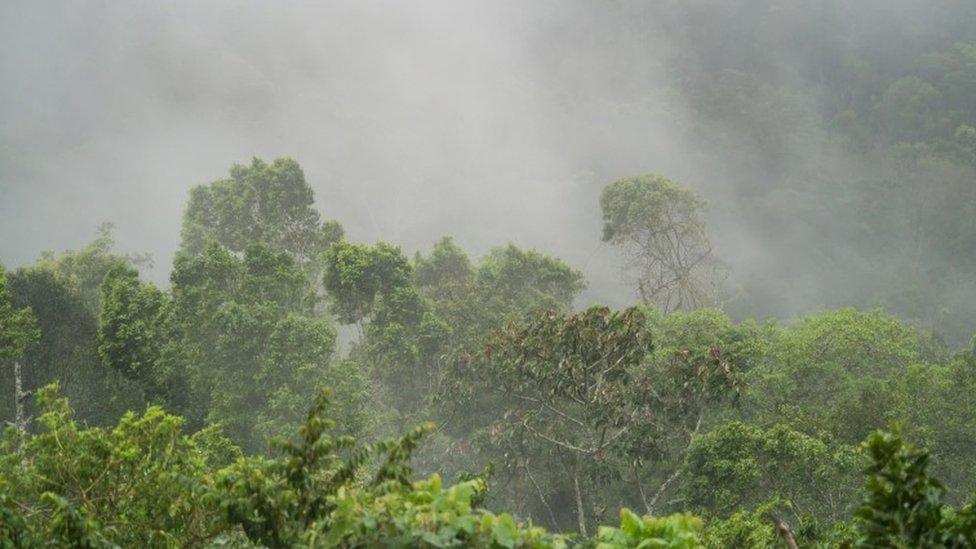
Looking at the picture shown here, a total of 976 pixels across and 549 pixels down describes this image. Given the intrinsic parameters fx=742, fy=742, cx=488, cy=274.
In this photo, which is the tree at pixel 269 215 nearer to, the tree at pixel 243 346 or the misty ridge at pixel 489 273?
the misty ridge at pixel 489 273

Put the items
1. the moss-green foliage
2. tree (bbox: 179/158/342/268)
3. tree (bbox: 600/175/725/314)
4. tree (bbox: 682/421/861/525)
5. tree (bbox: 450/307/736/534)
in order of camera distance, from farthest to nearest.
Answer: tree (bbox: 600/175/725/314)
tree (bbox: 179/158/342/268)
tree (bbox: 450/307/736/534)
tree (bbox: 682/421/861/525)
the moss-green foliage

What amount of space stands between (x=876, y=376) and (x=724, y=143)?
68.3 metres

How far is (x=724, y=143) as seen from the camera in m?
89.6

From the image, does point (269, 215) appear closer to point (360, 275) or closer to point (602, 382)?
point (360, 275)

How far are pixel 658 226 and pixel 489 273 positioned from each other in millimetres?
14201

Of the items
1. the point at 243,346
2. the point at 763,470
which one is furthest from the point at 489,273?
the point at 763,470

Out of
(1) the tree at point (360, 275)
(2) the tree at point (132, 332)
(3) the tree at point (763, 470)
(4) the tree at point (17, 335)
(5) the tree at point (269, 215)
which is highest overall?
(5) the tree at point (269, 215)

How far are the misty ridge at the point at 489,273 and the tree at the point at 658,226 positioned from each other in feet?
0.71

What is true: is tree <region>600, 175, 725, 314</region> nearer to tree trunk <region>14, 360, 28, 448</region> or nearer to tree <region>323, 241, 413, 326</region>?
tree <region>323, 241, 413, 326</region>

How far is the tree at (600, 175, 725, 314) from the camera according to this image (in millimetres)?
41469

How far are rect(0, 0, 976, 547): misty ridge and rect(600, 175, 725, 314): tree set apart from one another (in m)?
0.22

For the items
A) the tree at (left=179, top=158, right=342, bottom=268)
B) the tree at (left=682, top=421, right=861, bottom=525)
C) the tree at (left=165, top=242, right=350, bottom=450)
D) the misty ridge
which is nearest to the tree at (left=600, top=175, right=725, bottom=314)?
the misty ridge

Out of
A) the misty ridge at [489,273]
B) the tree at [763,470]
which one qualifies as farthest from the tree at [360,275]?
the tree at [763,470]

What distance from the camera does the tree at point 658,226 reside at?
136ft
